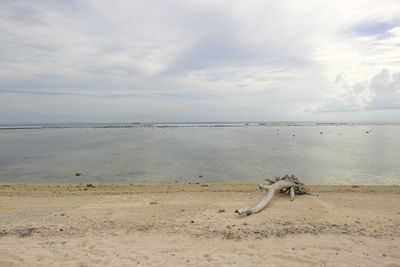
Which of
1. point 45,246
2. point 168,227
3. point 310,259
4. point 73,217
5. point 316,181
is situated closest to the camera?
point 310,259

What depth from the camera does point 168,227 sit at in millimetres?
7977

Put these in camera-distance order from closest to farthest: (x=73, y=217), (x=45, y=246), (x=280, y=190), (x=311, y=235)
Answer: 1. (x=45, y=246)
2. (x=311, y=235)
3. (x=73, y=217)
4. (x=280, y=190)

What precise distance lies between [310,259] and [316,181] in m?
12.0

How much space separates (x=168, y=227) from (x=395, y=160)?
81.1 ft

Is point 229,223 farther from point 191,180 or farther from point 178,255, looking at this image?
point 191,180

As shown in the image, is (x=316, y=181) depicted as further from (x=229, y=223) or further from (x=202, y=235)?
(x=202, y=235)

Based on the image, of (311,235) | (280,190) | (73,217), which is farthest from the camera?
(280,190)

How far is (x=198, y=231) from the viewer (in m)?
7.63

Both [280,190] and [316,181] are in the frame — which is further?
[316,181]

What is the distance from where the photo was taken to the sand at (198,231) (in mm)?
6051

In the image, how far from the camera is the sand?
19.9ft

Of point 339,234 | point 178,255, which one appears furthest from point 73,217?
point 339,234

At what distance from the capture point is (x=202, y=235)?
7367 millimetres

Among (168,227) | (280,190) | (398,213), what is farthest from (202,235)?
(398,213)
